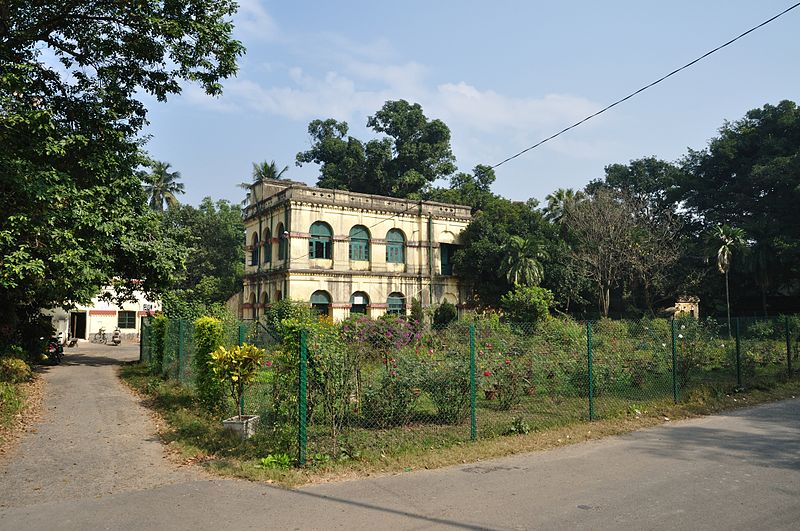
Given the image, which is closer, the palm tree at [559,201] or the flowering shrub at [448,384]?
the flowering shrub at [448,384]

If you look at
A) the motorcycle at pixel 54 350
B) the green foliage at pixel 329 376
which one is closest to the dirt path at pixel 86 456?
the green foliage at pixel 329 376

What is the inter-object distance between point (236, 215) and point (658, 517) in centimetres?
4919

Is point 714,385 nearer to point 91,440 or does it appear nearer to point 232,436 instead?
point 232,436

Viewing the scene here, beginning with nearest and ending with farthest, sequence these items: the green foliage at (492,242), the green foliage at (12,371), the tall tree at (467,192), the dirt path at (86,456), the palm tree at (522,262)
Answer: the dirt path at (86,456) → the green foliage at (12,371) → the palm tree at (522,262) → the green foliage at (492,242) → the tall tree at (467,192)

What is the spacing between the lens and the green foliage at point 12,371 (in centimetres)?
1438

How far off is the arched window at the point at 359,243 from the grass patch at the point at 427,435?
20518 millimetres

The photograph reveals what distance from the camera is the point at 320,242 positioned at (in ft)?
104

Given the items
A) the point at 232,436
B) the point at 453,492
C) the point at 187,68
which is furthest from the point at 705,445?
the point at 187,68

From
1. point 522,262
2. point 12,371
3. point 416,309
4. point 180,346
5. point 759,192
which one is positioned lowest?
point 12,371

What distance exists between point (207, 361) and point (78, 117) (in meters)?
7.55

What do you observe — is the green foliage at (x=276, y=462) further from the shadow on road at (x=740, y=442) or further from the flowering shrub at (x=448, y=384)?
the shadow on road at (x=740, y=442)

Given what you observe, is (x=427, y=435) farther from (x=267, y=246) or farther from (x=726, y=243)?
(x=726, y=243)

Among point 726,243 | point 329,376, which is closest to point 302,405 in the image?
point 329,376

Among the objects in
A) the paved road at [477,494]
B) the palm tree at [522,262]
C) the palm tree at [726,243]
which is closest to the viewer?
the paved road at [477,494]
